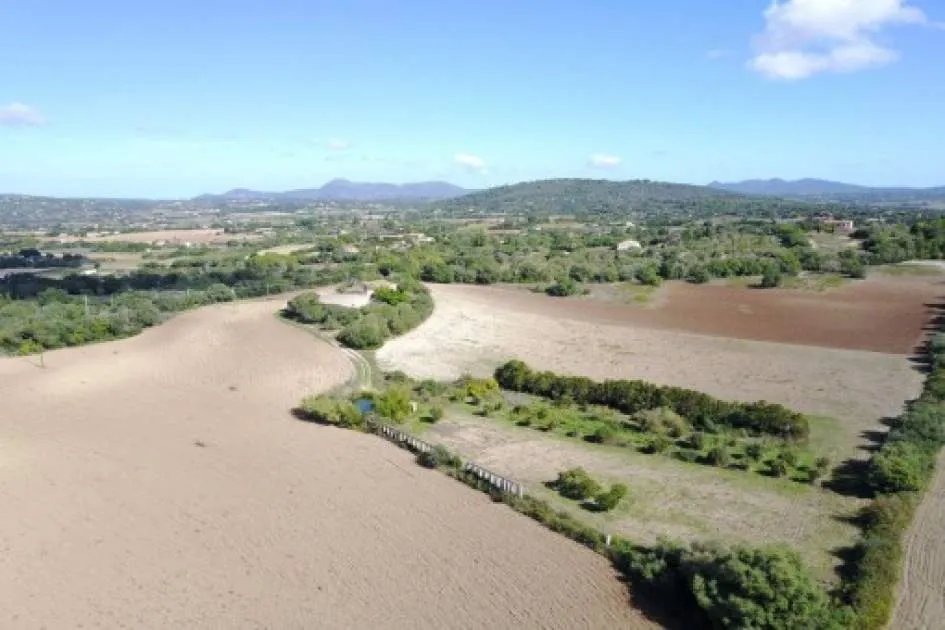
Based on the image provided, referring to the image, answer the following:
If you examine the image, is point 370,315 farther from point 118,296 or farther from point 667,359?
point 118,296

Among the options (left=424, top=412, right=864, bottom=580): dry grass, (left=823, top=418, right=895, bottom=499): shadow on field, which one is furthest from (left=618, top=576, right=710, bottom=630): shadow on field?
(left=823, top=418, right=895, bottom=499): shadow on field

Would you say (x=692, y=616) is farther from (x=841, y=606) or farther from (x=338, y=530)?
(x=338, y=530)

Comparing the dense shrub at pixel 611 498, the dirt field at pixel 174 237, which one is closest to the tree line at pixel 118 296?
the dense shrub at pixel 611 498

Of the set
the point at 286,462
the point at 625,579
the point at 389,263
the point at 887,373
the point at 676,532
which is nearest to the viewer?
the point at 625,579

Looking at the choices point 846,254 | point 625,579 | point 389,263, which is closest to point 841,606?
point 625,579

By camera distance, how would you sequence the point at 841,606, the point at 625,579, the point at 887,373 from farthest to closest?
the point at 887,373, the point at 625,579, the point at 841,606

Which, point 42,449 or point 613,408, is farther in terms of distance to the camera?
point 613,408

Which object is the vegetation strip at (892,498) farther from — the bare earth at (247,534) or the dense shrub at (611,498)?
the dense shrub at (611,498)
